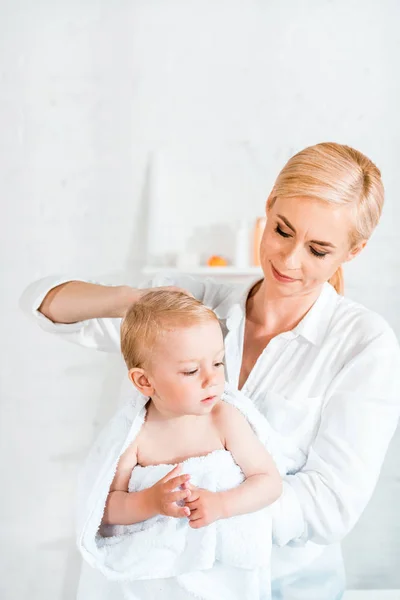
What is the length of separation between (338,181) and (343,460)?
0.60m

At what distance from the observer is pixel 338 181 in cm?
151

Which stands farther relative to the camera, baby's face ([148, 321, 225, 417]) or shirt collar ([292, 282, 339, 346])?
shirt collar ([292, 282, 339, 346])

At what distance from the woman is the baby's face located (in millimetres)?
276

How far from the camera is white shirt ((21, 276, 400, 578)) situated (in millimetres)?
1420

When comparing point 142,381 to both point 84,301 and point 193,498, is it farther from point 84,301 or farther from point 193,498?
point 84,301

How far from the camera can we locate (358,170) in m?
1.56

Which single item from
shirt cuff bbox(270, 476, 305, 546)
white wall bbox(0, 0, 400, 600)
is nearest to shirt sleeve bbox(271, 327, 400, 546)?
shirt cuff bbox(270, 476, 305, 546)

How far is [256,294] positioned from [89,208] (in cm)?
111

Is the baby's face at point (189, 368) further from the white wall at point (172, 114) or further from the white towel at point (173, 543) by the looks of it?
the white wall at point (172, 114)

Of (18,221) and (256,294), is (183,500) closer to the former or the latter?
(256,294)

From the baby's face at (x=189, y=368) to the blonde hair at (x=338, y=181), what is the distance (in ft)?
1.37

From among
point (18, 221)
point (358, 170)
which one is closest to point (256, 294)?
point (358, 170)

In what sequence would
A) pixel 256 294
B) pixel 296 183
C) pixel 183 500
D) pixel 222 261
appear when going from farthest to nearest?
pixel 222 261
pixel 256 294
pixel 296 183
pixel 183 500

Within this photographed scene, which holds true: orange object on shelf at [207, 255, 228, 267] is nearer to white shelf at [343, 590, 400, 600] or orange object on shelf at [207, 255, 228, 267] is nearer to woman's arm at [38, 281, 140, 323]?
A: woman's arm at [38, 281, 140, 323]
